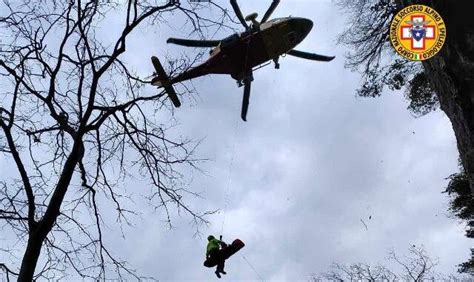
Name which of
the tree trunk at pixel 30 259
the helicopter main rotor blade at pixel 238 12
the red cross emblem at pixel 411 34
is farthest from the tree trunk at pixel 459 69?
the tree trunk at pixel 30 259

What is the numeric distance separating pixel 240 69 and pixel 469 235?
407 inches

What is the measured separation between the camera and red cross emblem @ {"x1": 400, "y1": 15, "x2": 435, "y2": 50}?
478 cm

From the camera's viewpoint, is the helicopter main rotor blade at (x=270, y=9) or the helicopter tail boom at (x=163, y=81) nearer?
the helicopter tail boom at (x=163, y=81)

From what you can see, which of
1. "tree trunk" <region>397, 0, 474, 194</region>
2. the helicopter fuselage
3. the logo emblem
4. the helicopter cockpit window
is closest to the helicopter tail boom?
the helicopter fuselage

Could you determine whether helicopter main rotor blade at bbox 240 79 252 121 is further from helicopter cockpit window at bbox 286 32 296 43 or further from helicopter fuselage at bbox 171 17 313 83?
helicopter cockpit window at bbox 286 32 296 43

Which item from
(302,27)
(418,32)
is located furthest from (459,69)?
(302,27)

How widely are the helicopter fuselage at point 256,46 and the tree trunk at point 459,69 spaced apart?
4.23 metres

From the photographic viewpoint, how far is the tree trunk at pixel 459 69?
3387 mm

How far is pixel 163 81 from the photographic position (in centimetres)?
723

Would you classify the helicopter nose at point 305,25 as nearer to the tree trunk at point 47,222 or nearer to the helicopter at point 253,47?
the helicopter at point 253,47

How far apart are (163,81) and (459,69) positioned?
16.0 ft

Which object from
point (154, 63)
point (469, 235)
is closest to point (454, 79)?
point (154, 63)

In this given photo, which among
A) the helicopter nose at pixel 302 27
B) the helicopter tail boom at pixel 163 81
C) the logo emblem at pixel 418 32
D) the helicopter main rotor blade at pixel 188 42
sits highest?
the helicopter nose at pixel 302 27

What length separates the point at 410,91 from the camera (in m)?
11.2
